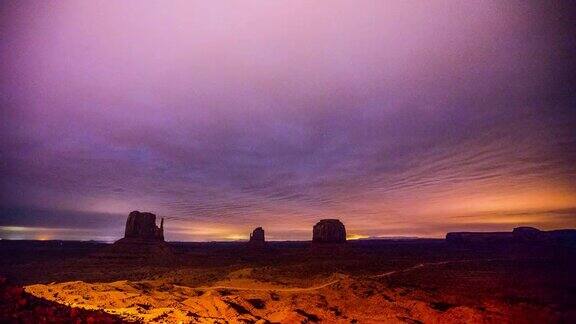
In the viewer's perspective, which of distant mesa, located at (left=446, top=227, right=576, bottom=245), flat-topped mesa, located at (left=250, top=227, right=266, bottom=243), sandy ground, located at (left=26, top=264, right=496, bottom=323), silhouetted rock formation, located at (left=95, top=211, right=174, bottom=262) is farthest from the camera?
distant mesa, located at (left=446, top=227, right=576, bottom=245)

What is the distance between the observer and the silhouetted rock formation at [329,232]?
67.6m

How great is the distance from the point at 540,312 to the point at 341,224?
56502 millimetres

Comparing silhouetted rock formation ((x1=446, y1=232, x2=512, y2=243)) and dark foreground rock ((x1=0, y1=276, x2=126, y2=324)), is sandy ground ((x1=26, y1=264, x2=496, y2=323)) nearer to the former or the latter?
dark foreground rock ((x1=0, y1=276, x2=126, y2=324))

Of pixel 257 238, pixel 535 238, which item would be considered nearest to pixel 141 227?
pixel 257 238

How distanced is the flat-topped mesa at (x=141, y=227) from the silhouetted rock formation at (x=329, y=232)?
3677cm

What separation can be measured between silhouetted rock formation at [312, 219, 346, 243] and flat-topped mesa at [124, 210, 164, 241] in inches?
1447

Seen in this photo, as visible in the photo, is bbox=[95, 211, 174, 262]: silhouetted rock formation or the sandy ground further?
bbox=[95, 211, 174, 262]: silhouetted rock formation

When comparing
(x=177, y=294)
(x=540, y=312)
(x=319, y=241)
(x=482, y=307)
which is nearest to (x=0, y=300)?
(x=177, y=294)

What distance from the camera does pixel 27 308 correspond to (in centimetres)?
751

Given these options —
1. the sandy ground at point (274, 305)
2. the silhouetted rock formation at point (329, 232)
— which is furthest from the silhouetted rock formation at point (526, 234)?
the sandy ground at point (274, 305)

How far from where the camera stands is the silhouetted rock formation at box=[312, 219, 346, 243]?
2660 inches

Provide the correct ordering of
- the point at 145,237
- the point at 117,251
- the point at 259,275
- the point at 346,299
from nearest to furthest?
the point at 346,299 < the point at 259,275 < the point at 117,251 < the point at 145,237

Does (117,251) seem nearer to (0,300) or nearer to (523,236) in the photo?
(0,300)

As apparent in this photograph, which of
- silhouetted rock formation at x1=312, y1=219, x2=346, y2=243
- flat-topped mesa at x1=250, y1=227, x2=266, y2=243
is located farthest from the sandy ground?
flat-topped mesa at x1=250, y1=227, x2=266, y2=243
